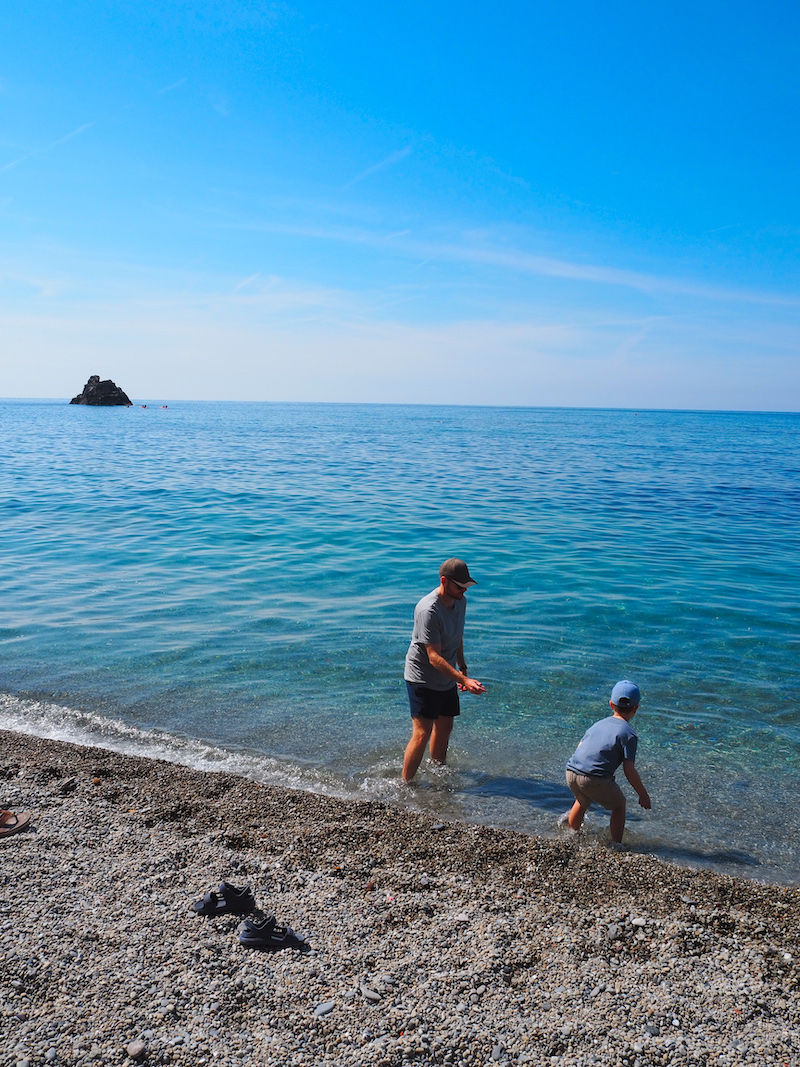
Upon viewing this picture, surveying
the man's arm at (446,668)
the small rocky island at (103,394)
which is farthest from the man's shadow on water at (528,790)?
the small rocky island at (103,394)

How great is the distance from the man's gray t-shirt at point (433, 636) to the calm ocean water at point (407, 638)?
121 cm

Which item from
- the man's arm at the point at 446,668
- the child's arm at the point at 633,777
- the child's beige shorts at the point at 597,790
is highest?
the man's arm at the point at 446,668

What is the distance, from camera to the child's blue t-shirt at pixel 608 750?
6062 mm

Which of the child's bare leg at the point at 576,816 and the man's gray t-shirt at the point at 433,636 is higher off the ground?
the man's gray t-shirt at the point at 433,636

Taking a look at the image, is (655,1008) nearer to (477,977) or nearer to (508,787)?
(477,977)

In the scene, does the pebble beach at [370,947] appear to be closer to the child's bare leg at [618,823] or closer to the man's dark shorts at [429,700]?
the child's bare leg at [618,823]

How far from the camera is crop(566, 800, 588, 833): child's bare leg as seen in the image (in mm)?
6473

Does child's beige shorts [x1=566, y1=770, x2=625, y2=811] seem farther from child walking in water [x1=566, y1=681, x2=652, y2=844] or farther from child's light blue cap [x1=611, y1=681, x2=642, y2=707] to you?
child's light blue cap [x1=611, y1=681, x2=642, y2=707]

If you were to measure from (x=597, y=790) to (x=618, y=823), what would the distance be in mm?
462

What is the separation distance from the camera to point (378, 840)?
19.2 ft

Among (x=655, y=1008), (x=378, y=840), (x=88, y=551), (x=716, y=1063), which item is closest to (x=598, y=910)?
(x=655, y=1008)

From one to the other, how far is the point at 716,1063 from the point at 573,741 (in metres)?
4.81

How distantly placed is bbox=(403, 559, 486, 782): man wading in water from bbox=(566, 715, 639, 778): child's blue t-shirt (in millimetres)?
1124

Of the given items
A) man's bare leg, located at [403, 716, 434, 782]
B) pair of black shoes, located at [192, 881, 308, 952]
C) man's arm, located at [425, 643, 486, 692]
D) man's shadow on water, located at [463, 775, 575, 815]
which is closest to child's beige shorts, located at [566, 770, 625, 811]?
man's shadow on water, located at [463, 775, 575, 815]
